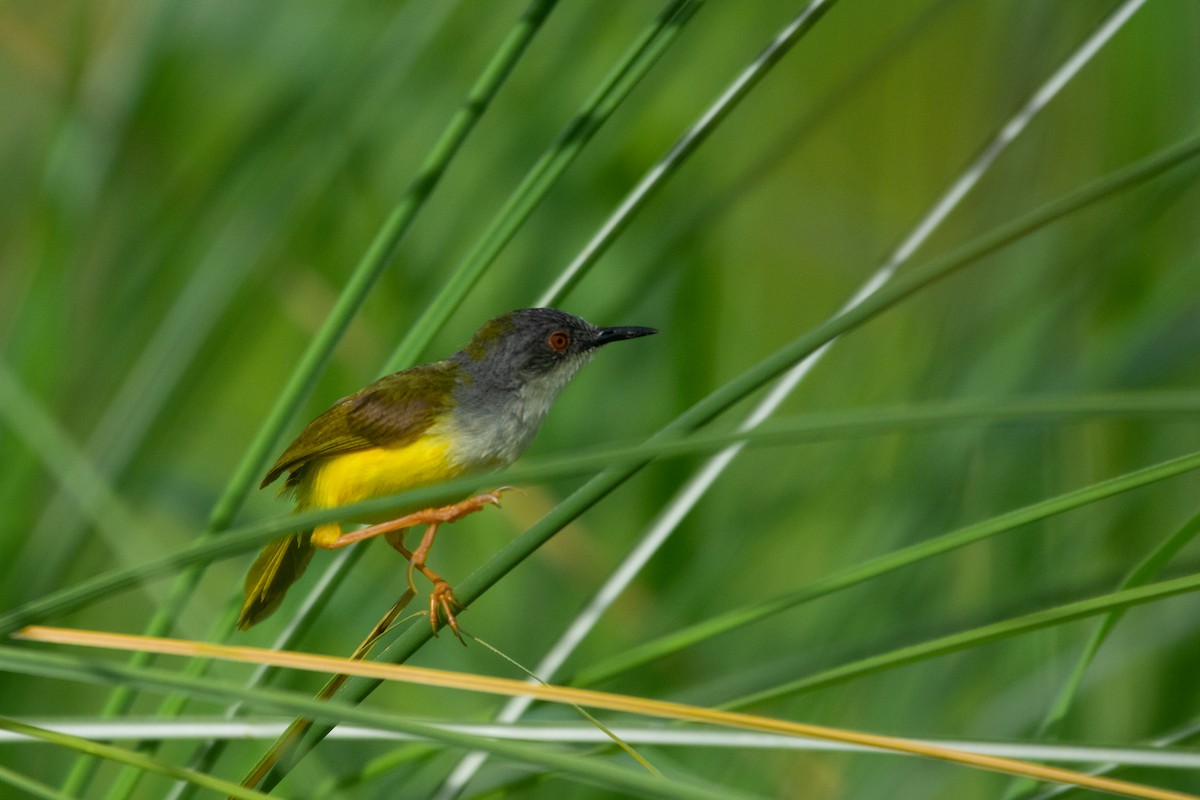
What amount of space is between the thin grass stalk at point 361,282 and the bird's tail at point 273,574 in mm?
365

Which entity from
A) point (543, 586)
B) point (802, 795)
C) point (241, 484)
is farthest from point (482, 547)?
point (241, 484)

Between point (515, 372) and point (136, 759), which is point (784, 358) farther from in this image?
point (515, 372)

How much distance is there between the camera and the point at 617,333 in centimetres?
202

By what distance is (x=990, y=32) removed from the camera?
359 cm

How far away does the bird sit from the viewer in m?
1.81

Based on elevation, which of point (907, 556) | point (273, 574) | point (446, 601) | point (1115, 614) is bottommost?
point (1115, 614)

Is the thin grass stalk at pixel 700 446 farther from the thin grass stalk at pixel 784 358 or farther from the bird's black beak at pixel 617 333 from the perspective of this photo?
the bird's black beak at pixel 617 333

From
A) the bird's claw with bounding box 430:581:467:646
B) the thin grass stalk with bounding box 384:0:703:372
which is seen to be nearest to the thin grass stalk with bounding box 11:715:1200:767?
the bird's claw with bounding box 430:581:467:646

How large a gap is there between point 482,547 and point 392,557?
29cm

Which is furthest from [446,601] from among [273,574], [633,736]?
[273,574]

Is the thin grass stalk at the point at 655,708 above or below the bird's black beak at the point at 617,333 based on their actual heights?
below

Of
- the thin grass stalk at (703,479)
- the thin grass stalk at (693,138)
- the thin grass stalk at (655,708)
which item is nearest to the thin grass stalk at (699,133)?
the thin grass stalk at (693,138)

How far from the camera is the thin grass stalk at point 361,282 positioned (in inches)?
53.1

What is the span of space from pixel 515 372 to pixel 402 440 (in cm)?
24
